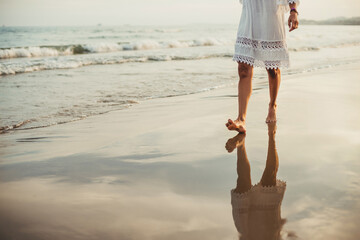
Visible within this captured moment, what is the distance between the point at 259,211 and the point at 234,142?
128cm

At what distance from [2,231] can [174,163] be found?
3.97 ft

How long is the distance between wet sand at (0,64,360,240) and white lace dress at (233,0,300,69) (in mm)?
654

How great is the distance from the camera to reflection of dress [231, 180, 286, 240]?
5.25ft

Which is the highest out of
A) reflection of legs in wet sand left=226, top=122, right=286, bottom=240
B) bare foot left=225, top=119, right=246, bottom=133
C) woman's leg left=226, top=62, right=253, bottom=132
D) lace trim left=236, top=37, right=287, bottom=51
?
lace trim left=236, top=37, right=287, bottom=51

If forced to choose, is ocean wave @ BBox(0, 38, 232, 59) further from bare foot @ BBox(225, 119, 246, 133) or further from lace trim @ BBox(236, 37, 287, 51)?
bare foot @ BBox(225, 119, 246, 133)

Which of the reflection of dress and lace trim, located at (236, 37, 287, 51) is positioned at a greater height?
lace trim, located at (236, 37, 287, 51)

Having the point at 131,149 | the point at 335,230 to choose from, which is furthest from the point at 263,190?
the point at 131,149

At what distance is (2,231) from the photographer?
1628 millimetres

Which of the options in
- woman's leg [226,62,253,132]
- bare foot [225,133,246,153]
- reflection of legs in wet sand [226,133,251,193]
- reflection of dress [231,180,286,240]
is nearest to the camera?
Result: reflection of dress [231,180,286,240]

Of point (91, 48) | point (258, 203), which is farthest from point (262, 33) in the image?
point (91, 48)

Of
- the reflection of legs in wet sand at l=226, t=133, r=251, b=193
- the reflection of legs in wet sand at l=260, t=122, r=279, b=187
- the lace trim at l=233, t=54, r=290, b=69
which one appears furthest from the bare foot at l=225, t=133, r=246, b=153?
the lace trim at l=233, t=54, r=290, b=69

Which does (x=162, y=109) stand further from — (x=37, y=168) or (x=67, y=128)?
(x=37, y=168)

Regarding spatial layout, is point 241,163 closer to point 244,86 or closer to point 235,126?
point 235,126

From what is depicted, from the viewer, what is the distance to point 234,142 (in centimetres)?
306
